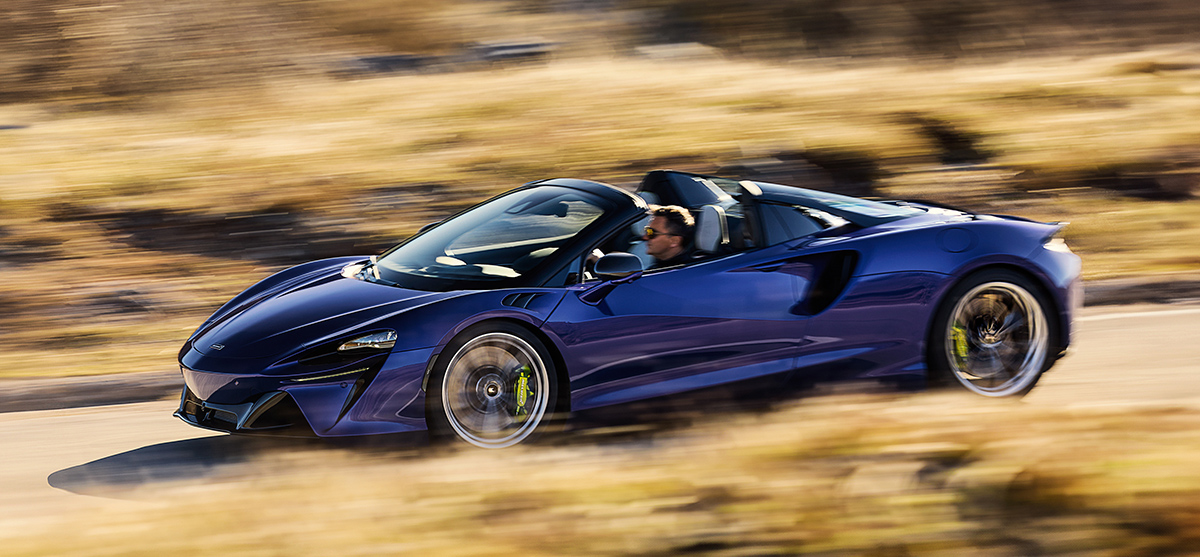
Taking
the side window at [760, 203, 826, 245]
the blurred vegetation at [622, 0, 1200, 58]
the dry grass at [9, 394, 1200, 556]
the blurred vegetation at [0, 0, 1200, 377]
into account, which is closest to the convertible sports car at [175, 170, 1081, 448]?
the side window at [760, 203, 826, 245]

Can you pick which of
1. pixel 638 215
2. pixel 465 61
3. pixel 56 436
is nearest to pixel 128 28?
pixel 465 61

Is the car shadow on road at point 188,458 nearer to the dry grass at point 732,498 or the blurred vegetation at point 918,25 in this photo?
the dry grass at point 732,498

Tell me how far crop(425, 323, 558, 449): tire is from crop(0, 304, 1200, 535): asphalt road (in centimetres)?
23

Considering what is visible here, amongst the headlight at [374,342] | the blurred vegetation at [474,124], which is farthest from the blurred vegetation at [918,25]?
the headlight at [374,342]

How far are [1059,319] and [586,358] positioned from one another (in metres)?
2.27

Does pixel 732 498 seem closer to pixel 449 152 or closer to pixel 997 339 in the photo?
pixel 997 339

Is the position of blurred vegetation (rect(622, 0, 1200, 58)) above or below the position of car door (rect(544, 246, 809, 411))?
above

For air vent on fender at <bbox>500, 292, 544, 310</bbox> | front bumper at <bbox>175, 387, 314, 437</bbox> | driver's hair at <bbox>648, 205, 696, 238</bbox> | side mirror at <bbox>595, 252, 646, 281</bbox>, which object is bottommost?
front bumper at <bbox>175, 387, 314, 437</bbox>

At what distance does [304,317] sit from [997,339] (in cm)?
308

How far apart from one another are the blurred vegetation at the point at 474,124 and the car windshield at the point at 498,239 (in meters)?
1.99

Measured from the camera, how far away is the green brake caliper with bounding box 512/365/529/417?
438cm

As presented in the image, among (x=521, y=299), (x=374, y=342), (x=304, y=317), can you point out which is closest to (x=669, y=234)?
(x=521, y=299)

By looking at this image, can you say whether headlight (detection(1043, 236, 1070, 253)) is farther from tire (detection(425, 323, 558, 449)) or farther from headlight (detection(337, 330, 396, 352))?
headlight (detection(337, 330, 396, 352))

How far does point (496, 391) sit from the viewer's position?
4.36 meters
